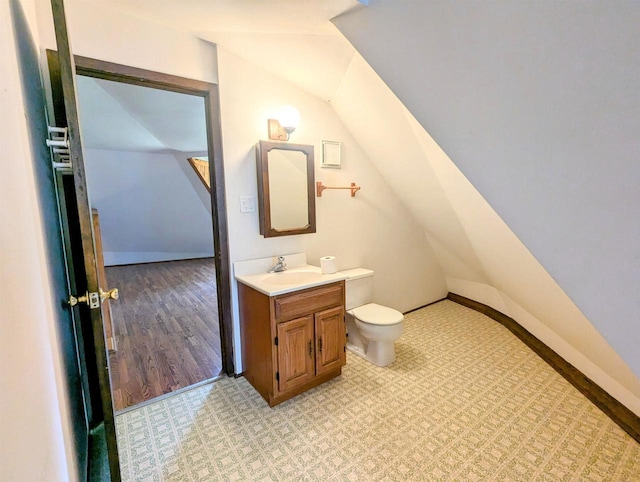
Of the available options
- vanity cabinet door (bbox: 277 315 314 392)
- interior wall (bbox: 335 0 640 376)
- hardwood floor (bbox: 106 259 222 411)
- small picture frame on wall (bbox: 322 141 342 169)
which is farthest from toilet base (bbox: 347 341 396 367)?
small picture frame on wall (bbox: 322 141 342 169)

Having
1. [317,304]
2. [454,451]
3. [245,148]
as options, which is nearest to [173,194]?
[245,148]

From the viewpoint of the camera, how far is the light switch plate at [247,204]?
6.98 feet

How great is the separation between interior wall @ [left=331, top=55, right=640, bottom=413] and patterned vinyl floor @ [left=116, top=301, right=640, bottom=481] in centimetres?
31

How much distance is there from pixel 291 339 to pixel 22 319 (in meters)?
1.39

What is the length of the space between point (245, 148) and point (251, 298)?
1.05 metres

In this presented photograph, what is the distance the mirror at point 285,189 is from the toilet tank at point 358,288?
22.3 inches

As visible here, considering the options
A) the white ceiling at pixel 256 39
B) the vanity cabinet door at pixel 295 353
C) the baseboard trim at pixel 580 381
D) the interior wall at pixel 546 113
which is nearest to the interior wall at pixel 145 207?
the white ceiling at pixel 256 39

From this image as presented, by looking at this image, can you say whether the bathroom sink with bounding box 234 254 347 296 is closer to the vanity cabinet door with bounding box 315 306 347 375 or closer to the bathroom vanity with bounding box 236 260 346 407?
the bathroom vanity with bounding box 236 260 346 407

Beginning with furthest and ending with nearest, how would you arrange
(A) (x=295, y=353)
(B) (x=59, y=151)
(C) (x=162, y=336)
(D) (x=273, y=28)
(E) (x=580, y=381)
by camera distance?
1. (C) (x=162, y=336)
2. (E) (x=580, y=381)
3. (A) (x=295, y=353)
4. (D) (x=273, y=28)
5. (B) (x=59, y=151)

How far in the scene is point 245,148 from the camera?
210 cm

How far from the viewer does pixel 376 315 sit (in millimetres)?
2410

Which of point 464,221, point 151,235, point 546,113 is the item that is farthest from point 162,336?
point 151,235

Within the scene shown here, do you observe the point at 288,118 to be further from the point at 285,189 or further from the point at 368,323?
the point at 368,323

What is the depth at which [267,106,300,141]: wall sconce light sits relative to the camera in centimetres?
216
